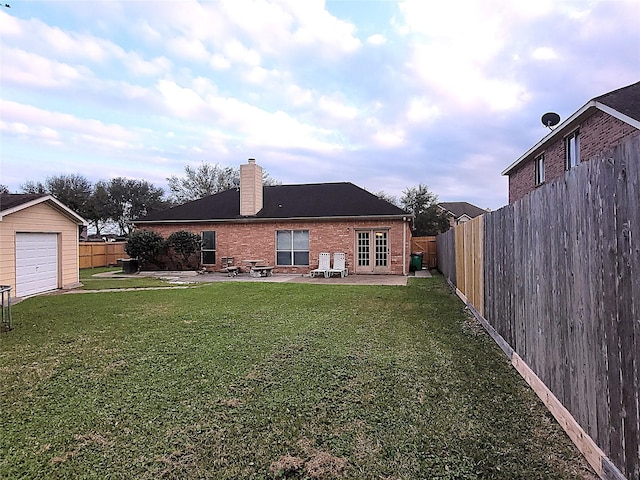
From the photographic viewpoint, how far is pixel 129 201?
36.8 metres

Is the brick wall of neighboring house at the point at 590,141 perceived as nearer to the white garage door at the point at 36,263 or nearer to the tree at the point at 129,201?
the white garage door at the point at 36,263

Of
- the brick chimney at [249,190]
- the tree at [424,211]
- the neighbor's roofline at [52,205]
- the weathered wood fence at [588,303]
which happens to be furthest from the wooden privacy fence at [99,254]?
the weathered wood fence at [588,303]

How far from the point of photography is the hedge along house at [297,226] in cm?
1712

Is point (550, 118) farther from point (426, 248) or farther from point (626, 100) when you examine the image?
point (426, 248)

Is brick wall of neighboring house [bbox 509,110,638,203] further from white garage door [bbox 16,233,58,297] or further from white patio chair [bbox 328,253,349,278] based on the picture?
white garage door [bbox 16,233,58,297]

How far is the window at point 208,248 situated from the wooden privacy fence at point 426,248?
10.7m

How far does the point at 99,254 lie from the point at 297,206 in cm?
1246

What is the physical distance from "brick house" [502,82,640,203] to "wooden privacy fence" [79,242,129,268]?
67.7ft

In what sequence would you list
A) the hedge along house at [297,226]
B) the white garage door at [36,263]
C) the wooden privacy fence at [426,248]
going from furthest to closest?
the wooden privacy fence at [426,248]
the hedge along house at [297,226]
the white garage door at [36,263]

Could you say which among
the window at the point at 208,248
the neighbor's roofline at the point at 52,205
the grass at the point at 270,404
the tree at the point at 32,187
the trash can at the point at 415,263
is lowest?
the grass at the point at 270,404

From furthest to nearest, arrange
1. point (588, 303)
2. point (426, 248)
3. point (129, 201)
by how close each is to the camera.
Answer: point (129, 201) → point (426, 248) → point (588, 303)

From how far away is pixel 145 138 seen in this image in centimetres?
1830

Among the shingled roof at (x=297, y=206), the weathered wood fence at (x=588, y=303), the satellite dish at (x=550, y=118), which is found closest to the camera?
the weathered wood fence at (x=588, y=303)

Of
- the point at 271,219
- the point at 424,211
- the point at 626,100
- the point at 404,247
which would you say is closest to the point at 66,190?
the point at 271,219
